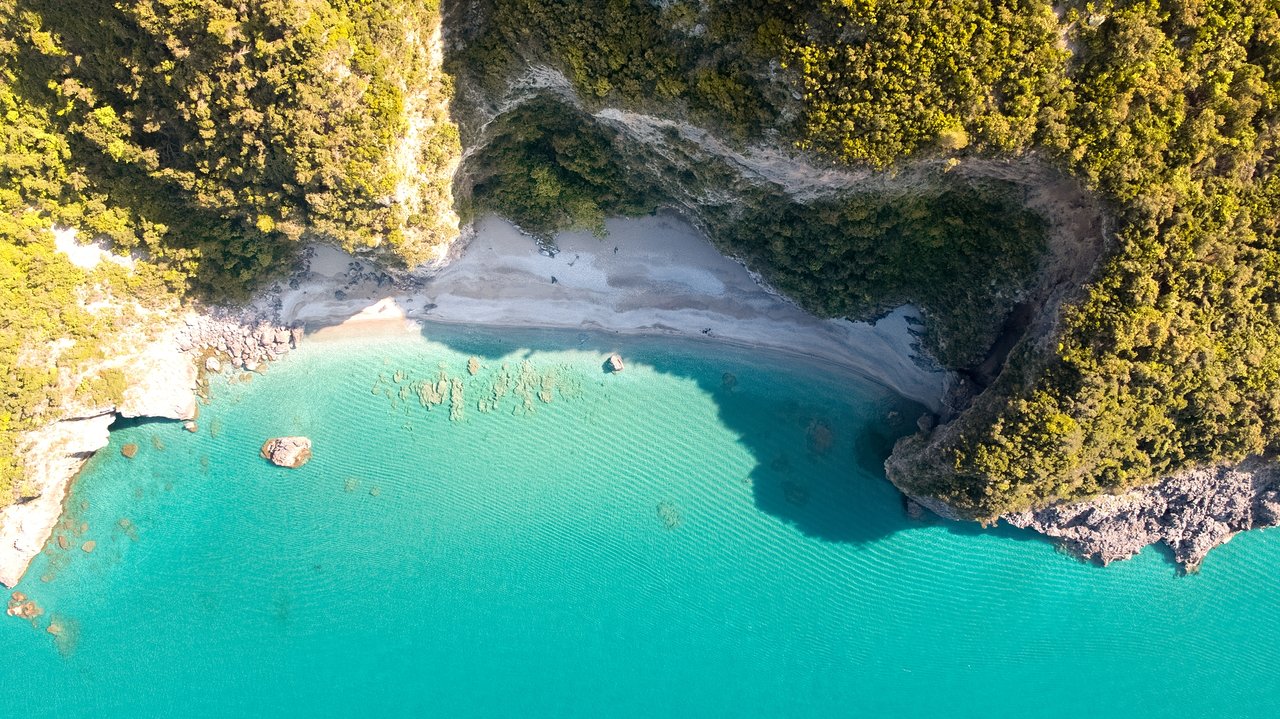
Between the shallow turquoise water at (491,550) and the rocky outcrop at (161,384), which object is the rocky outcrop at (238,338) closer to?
the rocky outcrop at (161,384)

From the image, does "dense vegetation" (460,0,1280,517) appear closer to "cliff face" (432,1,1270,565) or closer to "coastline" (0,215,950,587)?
"cliff face" (432,1,1270,565)

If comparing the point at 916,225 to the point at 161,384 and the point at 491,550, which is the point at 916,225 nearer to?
the point at 491,550

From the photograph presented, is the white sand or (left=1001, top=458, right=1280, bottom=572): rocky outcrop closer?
(left=1001, top=458, right=1280, bottom=572): rocky outcrop

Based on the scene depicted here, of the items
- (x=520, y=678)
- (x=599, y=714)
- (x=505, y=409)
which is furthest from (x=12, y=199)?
(x=599, y=714)

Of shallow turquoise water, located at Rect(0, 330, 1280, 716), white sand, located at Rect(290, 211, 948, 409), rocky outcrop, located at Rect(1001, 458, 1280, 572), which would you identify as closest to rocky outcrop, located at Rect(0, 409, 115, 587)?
shallow turquoise water, located at Rect(0, 330, 1280, 716)

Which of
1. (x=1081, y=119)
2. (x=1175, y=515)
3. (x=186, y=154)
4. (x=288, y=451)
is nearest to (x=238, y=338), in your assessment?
(x=288, y=451)

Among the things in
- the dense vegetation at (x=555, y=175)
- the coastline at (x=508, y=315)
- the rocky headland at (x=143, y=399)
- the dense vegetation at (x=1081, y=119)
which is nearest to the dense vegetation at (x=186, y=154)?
the rocky headland at (x=143, y=399)
